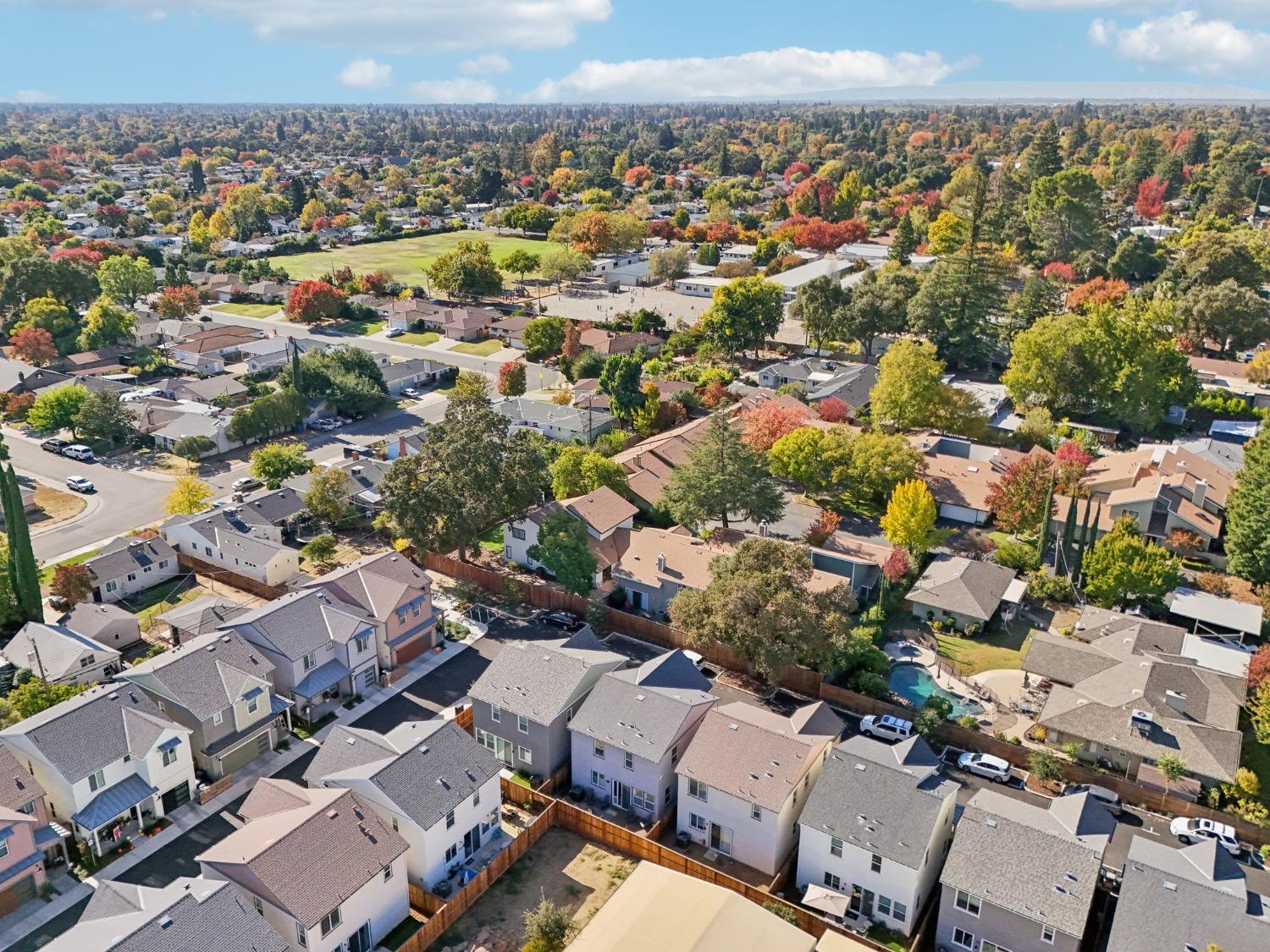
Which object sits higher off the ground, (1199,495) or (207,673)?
(1199,495)

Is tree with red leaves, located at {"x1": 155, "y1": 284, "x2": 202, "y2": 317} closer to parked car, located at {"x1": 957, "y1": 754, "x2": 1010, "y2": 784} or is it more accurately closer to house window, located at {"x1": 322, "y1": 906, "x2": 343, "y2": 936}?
house window, located at {"x1": 322, "y1": 906, "x2": 343, "y2": 936}

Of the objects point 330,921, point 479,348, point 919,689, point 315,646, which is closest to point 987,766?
point 919,689

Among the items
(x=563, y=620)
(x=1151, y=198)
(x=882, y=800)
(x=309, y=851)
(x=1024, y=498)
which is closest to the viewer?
(x=309, y=851)

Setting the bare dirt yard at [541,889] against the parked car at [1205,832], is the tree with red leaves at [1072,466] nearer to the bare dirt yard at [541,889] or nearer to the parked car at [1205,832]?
the parked car at [1205,832]

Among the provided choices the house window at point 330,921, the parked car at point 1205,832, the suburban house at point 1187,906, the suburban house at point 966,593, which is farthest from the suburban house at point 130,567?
the parked car at point 1205,832

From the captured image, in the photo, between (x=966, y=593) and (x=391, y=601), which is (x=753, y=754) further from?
(x=966, y=593)

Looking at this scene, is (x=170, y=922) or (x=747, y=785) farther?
(x=747, y=785)
